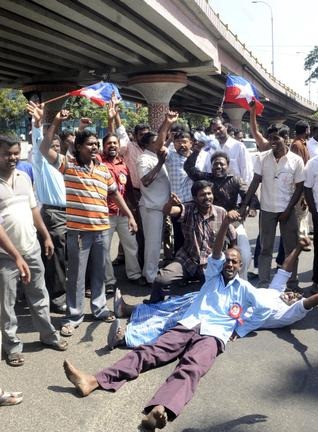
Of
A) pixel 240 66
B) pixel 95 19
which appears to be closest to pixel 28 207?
pixel 95 19

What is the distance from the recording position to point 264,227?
5.40 metres

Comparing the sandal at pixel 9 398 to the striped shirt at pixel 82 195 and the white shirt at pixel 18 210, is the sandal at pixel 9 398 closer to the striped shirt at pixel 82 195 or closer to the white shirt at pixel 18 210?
the white shirt at pixel 18 210

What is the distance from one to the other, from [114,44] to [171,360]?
44.3 ft

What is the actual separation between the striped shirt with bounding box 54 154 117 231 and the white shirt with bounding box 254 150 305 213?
199 centimetres

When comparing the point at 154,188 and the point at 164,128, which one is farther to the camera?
the point at 154,188

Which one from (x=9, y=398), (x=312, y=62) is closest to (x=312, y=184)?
(x=9, y=398)

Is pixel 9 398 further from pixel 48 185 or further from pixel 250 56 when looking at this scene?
pixel 250 56

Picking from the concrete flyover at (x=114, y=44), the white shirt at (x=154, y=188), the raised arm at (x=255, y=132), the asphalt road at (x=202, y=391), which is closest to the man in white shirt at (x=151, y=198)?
the white shirt at (x=154, y=188)

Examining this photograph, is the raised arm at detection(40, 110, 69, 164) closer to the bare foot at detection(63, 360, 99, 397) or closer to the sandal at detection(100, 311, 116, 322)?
the sandal at detection(100, 311, 116, 322)

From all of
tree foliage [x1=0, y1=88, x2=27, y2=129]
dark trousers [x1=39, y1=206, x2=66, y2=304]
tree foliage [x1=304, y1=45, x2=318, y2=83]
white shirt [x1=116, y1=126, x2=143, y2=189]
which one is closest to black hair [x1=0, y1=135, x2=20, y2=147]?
dark trousers [x1=39, y1=206, x2=66, y2=304]

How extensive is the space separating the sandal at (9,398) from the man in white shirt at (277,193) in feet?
10.2

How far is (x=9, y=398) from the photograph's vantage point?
311cm

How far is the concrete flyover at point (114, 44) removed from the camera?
12.0 meters

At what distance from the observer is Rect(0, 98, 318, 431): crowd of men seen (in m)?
3.48
